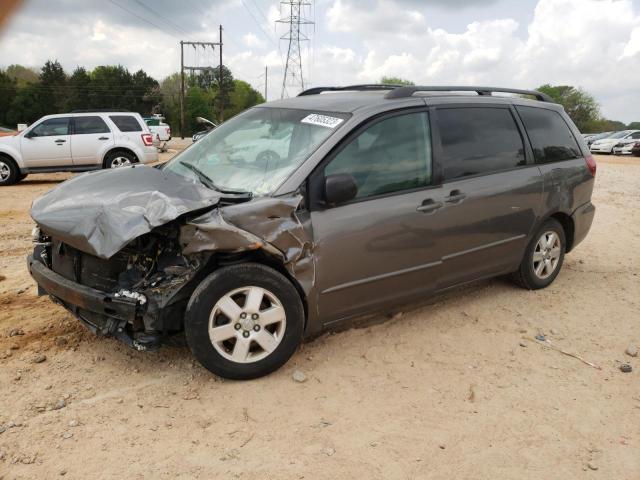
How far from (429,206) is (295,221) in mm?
1110

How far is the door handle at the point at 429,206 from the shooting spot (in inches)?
160

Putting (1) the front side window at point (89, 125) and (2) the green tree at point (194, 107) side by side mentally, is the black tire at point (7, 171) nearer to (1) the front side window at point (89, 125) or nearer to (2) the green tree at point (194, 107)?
(1) the front side window at point (89, 125)

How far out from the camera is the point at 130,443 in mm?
2910

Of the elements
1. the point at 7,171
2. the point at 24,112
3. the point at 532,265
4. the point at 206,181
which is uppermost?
the point at 24,112

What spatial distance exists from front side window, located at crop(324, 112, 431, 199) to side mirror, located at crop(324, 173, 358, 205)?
0.10m

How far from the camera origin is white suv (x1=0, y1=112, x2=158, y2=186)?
42.0 ft

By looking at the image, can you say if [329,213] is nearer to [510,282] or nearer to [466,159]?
[466,159]

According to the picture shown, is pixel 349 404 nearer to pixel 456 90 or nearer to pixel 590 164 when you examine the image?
pixel 456 90

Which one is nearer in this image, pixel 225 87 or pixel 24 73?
pixel 24 73

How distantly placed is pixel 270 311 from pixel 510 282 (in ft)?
9.52

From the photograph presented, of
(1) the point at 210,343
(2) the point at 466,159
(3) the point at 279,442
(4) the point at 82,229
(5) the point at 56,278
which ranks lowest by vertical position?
(3) the point at 279,442

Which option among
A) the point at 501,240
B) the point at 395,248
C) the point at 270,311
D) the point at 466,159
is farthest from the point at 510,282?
the point at 270,311

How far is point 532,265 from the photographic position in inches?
203

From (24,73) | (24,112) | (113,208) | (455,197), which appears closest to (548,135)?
(455,197)
